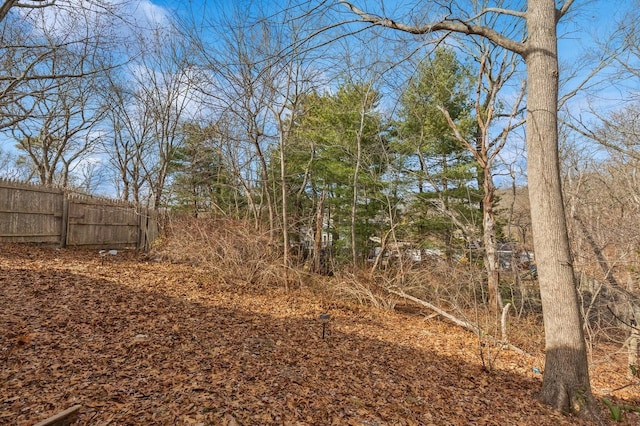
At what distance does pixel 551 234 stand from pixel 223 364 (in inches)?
122

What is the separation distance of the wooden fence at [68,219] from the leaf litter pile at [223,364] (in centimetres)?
260

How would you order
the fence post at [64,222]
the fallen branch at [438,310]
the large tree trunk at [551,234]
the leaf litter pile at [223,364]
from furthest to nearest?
the fence post at [64,222] → the fallen branch at [438,310] → the large tree trunk at [551,234] → the leaf litter pile at [223,364]

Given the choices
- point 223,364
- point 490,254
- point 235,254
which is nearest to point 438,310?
point 490,254

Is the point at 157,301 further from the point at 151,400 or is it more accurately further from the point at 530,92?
the point at 530,92

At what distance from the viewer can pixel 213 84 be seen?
24.5 feet

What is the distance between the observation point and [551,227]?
308cm

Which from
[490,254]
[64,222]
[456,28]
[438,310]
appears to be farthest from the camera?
[64,222]

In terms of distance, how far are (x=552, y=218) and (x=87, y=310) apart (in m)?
4.93

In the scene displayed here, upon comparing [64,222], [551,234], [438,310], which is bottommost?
[438,310]

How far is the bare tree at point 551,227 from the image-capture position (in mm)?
3031

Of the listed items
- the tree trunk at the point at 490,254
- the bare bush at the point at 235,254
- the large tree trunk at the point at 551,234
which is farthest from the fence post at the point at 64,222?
the large tree trunk at the point at 551,234

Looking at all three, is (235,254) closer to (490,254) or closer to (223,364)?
(223,364)

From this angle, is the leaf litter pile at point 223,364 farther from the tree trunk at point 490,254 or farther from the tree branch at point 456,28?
the tree branch at point 456,28

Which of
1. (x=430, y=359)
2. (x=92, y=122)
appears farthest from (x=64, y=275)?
(x=92, y=122)
